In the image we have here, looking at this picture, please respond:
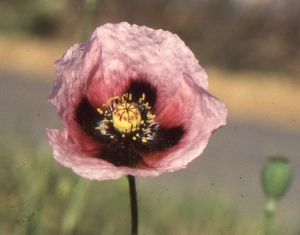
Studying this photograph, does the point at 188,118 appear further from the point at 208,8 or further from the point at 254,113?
the point at 208,8

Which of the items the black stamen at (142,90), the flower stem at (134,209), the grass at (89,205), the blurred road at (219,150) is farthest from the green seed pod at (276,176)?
the blurred road at (219,150)

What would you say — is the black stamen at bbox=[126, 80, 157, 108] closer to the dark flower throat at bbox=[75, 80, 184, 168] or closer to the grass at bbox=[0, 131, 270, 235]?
the dark flower throat at bbox=[75, 80, 184, 168]

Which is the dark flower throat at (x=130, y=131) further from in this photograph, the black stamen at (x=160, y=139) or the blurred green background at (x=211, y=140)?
the blurred green background at (x=211, y=140)

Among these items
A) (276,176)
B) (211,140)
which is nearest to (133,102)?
(276,176)

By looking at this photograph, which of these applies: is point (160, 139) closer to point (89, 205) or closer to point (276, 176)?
point (276, 176)

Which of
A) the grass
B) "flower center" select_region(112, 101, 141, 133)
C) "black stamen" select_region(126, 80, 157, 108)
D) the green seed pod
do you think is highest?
"black stamen" select_region(126, 80, 157, 108)

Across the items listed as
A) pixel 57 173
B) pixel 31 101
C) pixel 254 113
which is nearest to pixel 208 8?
pixel 254 113

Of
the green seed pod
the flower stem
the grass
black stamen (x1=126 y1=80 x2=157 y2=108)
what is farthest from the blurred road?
the flower stem
